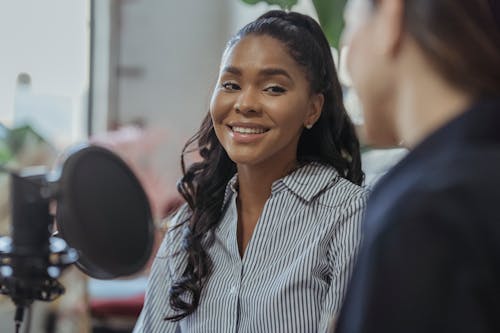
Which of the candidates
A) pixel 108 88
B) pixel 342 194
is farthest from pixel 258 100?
pixel 108 88

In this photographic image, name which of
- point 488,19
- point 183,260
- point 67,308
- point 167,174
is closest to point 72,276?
point 67,308

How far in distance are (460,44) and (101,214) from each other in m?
0.46

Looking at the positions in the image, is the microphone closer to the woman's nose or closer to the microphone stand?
the microphone stand

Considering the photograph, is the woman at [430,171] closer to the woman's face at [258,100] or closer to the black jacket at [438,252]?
the black jacket at [438,252]

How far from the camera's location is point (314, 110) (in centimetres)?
144

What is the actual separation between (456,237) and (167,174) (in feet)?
10.3

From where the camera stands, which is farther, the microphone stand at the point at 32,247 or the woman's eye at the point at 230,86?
the woman's eye at the point at 230,86

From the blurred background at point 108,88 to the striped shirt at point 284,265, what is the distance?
1286 millimetres

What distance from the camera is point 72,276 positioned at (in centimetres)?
288

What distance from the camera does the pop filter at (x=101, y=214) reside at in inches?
34.5

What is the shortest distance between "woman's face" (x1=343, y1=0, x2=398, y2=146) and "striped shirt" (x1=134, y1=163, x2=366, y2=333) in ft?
1.94

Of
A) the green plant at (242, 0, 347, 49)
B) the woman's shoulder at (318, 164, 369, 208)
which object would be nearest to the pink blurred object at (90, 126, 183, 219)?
the green plant at (242, 0, 347, 49)

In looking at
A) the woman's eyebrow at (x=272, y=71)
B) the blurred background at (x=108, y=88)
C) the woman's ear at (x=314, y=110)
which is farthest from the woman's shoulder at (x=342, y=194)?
the blurred background at (x=108, y=88)

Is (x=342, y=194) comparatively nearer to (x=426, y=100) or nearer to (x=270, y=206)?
(x=270, y=206)
